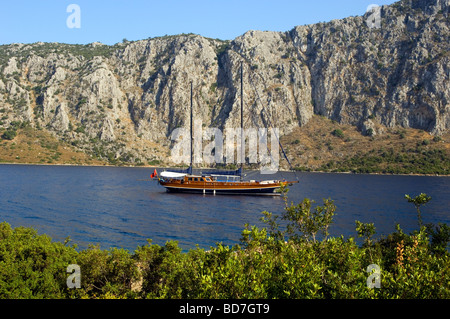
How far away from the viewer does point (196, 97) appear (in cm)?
18575

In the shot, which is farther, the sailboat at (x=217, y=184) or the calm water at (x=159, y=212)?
the sailboat at (x=217, y=184)

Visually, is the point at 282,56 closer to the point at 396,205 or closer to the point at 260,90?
the point at 260,90

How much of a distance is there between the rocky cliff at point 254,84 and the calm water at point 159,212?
258 feet

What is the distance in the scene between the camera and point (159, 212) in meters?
57.7

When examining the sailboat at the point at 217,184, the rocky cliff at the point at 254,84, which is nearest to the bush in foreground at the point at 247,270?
the sailboat at the point at 217,184

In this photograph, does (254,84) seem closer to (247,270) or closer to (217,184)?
(217,184)

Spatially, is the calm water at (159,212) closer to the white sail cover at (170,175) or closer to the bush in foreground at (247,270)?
the white sail cover at (170,175)

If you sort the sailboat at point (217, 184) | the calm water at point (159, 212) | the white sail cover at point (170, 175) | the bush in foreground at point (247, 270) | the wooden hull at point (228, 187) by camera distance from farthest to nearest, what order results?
the white sail cover at point (170, 175) → the sailboat at point (217, 184) → the wooden hull at point (228, 187) → the calm water at point (159, 212) → the bush in foreground at point (247, 270)

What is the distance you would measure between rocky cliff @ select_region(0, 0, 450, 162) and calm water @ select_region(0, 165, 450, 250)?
7851 cm

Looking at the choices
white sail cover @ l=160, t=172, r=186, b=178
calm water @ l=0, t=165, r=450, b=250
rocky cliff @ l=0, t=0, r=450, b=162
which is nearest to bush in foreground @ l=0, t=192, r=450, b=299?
calm water @ l=0, t=165, r=450, b=250

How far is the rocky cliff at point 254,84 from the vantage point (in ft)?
509

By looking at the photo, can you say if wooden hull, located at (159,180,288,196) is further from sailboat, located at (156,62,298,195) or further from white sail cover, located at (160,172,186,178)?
white sail cover, located at (160,172,186,178)

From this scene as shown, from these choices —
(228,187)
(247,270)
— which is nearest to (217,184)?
(228,187)

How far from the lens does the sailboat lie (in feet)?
263
